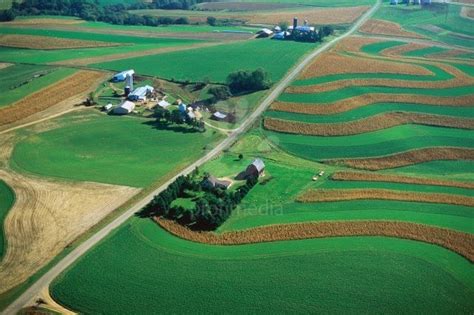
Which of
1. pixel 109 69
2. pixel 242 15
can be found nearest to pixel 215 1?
pixel 242 15

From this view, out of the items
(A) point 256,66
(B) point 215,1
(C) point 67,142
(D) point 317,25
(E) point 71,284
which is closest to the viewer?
(E) point 71,284

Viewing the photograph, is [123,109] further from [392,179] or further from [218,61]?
[392,179]

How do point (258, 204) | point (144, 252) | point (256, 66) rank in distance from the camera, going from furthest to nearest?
1. point (256, 66)
2. point (258, 204)
3. point (144, 252)

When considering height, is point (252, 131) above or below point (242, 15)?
below

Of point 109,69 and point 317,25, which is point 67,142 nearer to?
point 109,69

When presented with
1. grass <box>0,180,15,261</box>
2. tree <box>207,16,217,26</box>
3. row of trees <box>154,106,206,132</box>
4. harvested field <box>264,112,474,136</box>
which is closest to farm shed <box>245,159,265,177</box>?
harvested field <box>264,112,474,136</box>

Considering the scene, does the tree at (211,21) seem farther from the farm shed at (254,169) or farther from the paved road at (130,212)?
the farm shed at (254,169)

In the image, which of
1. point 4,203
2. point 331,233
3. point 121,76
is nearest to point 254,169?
point 331,233
